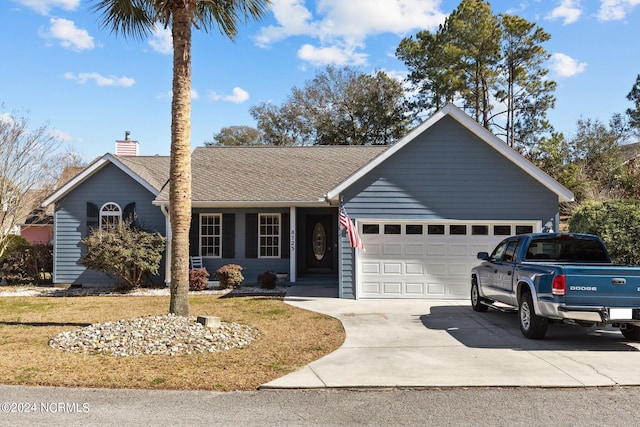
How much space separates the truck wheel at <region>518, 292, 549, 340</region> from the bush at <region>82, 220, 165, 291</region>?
11.6 metres

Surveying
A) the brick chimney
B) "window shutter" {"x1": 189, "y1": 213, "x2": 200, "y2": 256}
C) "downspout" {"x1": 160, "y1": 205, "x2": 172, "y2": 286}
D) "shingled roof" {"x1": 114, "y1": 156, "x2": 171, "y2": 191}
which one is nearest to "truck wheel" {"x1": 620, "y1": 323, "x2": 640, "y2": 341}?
"downspout" {"x1": 160, "y1": 205, "x2": 172, "y2": 286}

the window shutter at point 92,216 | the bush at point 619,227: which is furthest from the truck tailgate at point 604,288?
the window shutter at point 92,216

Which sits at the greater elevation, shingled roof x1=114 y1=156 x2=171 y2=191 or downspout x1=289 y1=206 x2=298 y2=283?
shingled roof x1=114 y1=156 x2=171 y2=191

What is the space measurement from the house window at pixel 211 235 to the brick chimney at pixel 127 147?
631cm

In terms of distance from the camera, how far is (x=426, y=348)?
28.1 ft

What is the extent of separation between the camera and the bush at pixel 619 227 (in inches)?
500

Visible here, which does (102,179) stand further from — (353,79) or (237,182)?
(353,79)

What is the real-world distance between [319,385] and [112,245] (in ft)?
38.5

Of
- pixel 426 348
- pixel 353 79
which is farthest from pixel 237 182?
pixel 353 79

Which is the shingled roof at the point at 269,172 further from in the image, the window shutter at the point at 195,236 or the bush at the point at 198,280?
the bush at the point at 198,280

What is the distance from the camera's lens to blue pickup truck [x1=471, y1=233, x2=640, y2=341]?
320 inches

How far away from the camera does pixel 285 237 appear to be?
1783cm

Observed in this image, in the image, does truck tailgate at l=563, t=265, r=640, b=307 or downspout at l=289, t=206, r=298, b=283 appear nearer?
truck tailgate at l=563, t=265, r=640, b=307

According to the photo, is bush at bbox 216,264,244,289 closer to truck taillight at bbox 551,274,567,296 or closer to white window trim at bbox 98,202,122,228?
white window trim at bbox 98,202,122,228
